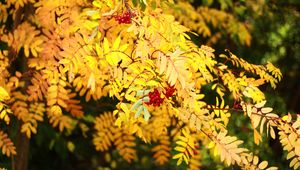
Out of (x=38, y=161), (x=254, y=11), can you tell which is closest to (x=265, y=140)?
(x=254, y=11)

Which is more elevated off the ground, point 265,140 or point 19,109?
point 19,109

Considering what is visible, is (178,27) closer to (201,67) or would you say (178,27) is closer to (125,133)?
(201,67)

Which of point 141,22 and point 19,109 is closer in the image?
point 141,22

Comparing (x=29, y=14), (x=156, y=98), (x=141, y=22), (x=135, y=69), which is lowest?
(x=156, y=98)

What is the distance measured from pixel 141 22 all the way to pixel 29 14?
→ 192cm

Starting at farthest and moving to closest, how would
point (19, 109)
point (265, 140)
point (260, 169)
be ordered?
1. point (265, 140)
2. point (19, 109)
3. point (260, 169)

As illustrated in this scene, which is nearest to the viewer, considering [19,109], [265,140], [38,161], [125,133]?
[19,109]

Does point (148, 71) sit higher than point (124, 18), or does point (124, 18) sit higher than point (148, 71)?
point (124, 18)

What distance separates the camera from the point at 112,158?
21.7 ft

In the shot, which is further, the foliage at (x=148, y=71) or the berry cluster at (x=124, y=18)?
the berry cluster at (x=124, y=18)

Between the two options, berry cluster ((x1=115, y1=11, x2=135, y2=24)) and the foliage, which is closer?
the foliage

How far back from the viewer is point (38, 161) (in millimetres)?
5992

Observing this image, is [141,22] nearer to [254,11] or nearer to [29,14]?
[29,14]

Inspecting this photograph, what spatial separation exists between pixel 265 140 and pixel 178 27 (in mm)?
2849
